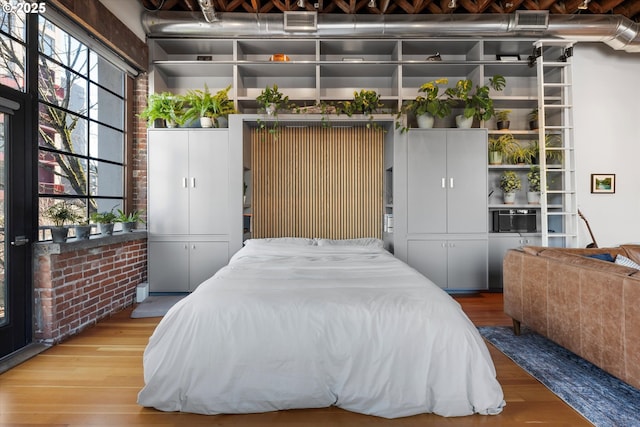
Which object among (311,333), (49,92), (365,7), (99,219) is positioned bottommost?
(311,333)

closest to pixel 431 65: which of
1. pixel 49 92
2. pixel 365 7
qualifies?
pixel 365 7

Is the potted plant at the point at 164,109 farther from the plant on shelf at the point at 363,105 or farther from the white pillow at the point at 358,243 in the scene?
the white pillow at the point at 358,243

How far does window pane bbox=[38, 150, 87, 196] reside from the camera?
296cm

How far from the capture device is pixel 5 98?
A: 246 centimetres

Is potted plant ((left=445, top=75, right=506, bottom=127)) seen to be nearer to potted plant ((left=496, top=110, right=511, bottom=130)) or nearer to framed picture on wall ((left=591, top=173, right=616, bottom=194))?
potted plant ((left=496, top=110, right=511, bottom=130))

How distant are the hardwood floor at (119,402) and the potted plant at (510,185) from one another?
232 centimetres

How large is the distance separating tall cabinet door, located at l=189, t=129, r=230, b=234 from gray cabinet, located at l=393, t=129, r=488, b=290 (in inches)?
79.7

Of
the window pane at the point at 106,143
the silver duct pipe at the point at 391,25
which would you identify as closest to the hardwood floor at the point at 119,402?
the window pane at the point at 106,143

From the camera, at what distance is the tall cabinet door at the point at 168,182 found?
13.1ft

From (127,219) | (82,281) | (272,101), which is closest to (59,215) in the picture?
(82,281)

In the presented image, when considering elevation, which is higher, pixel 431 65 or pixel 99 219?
pixel 431 65

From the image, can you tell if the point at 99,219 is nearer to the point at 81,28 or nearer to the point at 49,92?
the point at 49,92

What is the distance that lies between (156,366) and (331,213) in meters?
2.86

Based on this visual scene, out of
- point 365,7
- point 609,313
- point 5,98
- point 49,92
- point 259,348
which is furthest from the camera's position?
point 365,7
